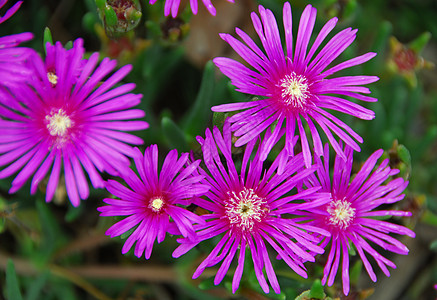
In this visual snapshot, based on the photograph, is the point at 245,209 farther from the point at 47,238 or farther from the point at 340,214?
the point at 47,238

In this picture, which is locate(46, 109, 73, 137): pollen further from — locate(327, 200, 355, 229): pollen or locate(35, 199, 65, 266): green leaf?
locate(327, 200, 355, 229): pollen

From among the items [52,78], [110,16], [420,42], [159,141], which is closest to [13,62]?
[52,78]

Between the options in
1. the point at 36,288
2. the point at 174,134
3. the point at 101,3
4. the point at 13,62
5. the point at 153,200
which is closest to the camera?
the point at 13,62

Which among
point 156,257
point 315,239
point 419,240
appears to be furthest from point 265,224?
point 419,240

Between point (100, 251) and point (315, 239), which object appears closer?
point (315, 239)

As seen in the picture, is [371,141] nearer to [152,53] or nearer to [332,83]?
[332,83]

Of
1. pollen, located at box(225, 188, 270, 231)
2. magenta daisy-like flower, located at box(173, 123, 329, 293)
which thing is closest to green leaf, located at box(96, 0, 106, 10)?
magenta daisy-like flower, located at box(173, 123, 329, 293)

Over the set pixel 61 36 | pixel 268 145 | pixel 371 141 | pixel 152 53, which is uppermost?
pixel 61 36
